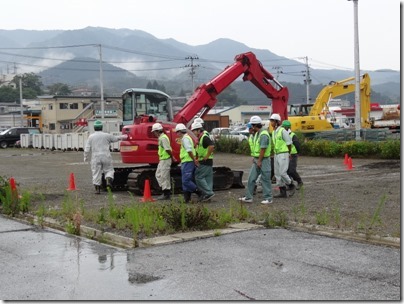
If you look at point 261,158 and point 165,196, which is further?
point 165,196

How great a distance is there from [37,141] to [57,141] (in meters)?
3.57

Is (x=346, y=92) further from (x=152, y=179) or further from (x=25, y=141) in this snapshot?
(x=25, y=141)

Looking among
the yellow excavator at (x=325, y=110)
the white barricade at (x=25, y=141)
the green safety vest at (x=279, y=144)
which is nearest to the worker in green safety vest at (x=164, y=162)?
the green safety vest at (x=279, y=144)

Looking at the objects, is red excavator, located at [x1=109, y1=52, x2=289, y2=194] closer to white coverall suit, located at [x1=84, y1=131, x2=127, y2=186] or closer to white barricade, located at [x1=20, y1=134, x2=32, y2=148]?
white coverall suit, located at [x1=84, y1=131, x2=127, y2=186]

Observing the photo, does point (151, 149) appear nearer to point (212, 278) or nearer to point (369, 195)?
point (369, 195)

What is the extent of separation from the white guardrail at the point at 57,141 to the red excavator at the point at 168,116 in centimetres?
2107

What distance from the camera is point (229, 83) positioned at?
1809 cm

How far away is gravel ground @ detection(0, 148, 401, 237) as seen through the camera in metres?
10.5

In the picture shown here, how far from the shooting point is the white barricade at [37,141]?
48.4 meters

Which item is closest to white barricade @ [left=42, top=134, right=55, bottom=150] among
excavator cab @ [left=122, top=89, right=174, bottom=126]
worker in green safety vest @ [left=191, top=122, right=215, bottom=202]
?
excavator cab @ [left=122, top=89, right=174, bottom=126]

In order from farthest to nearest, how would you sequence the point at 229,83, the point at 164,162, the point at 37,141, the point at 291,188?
the point at 37,141 → the point at 229,83 → the point at 291,188 → the point at 164,162

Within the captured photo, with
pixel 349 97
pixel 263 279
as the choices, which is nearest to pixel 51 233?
pixel 263 279

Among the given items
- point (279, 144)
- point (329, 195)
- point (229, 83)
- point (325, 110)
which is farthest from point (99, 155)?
point (325, 110)

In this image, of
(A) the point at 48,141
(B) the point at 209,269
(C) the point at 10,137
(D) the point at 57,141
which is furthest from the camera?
(C) the point at 10,137
